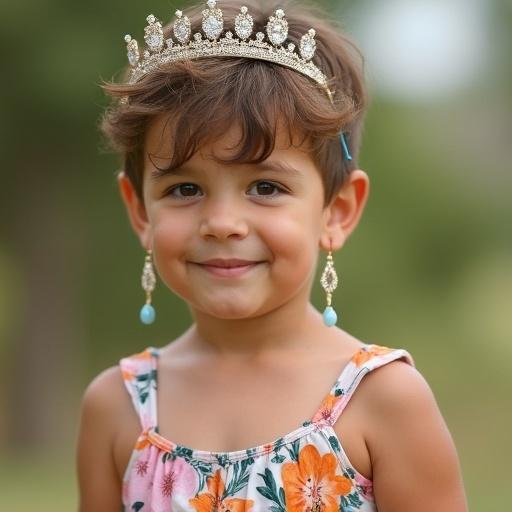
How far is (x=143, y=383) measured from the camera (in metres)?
3.31

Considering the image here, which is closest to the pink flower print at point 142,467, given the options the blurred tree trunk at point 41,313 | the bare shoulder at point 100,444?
the bare shoulder at point 100,444

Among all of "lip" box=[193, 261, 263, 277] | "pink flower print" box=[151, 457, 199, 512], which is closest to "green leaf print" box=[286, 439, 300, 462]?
"pink flower print" box=[151, 457, 199, 512]

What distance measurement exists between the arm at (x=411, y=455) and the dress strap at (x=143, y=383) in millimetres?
676

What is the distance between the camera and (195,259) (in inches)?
119

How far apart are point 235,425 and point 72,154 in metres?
9.51

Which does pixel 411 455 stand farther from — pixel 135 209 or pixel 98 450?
pixel 135 209

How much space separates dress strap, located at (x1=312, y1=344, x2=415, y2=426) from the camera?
2.97 m

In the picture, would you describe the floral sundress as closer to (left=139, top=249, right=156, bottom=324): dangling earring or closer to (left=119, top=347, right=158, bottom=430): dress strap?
(left=119, top=347, right=158, bottom=430): dress strap

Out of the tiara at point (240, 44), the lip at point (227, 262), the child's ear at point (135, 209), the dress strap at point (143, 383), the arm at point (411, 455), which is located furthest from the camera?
the child's ear at point (135, 209)

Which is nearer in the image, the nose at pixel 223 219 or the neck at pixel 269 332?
the nose at pixel 223 219

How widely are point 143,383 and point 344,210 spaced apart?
803mm

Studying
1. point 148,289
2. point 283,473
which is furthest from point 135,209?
point 283,473

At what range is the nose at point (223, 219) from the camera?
2.93 m

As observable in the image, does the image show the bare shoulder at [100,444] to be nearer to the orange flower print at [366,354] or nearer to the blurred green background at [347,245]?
the orange flower print at [366,354]
